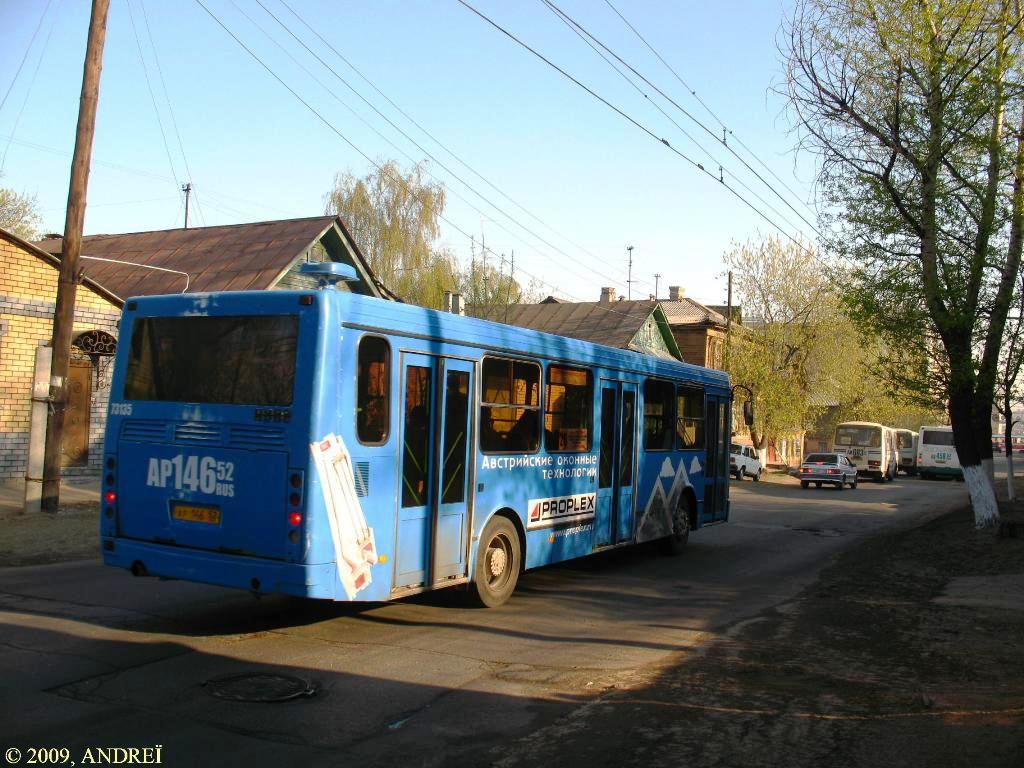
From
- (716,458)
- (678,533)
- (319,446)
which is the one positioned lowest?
(678,533)

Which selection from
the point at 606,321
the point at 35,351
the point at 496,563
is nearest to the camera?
the point at 496,563

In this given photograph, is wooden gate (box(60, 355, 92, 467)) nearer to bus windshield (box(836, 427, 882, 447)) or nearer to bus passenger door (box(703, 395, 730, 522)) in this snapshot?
bus passenger door (box(703, 395, 730, 522))

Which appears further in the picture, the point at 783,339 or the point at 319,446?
the point at 783,339

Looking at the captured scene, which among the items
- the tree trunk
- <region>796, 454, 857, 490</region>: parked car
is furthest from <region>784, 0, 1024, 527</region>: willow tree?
<region>796, 454, 857, 490</region>: parked car

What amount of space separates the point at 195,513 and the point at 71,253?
30.4ft

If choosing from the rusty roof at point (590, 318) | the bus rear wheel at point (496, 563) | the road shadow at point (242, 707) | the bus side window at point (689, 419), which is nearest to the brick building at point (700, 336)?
the rusty roof at point (590, 318)

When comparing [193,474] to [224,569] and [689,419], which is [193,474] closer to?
[224,569]

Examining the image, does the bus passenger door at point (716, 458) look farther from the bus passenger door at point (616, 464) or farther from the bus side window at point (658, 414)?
the bus passenger door at point (616, 464)

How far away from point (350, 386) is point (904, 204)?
12486 mm

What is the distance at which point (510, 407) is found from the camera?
32.6ft

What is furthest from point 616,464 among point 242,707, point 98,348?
point 98,348

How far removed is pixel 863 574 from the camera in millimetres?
13648

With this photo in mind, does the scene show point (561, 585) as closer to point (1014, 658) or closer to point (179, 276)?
point (1014, 658)

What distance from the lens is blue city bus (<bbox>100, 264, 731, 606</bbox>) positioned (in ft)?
24.0
